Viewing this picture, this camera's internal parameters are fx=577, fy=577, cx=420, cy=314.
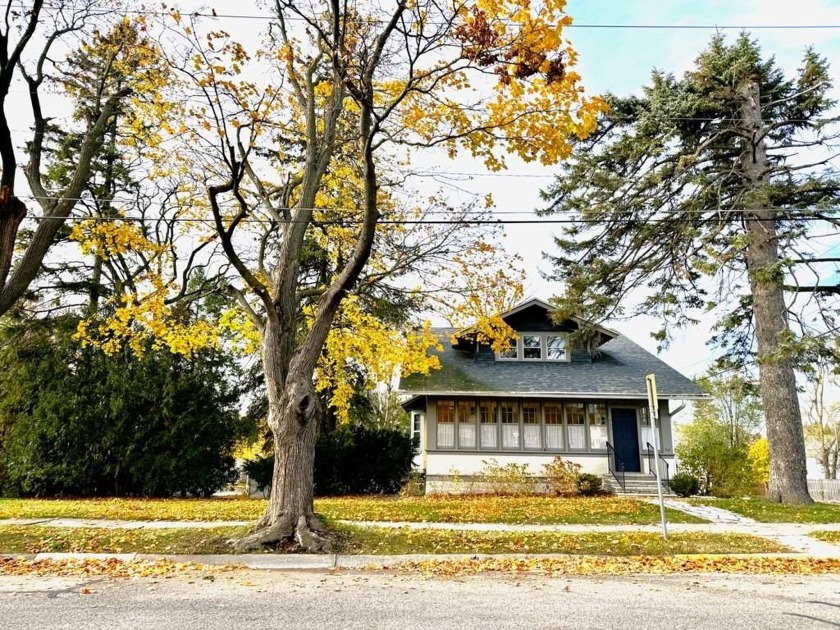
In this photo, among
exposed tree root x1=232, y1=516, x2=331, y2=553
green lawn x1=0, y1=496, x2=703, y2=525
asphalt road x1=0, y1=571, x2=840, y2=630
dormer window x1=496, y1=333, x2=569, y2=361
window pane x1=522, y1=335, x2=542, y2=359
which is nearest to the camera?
asphalt road x1=0, y1=571, x2=840, y2=630

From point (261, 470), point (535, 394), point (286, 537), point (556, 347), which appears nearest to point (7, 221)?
point (286, 537)

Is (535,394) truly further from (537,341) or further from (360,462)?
(360,462)

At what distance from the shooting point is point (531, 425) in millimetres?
19859

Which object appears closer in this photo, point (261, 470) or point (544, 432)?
point (544, 432)

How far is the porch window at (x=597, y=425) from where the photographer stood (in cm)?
1962

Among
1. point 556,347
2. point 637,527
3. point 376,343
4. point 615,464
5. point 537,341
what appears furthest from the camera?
point 537,341

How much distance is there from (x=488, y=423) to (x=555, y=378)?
2854 mm

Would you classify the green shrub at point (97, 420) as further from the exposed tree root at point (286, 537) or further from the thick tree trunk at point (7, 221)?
the exposed tree root at point (286, 537)

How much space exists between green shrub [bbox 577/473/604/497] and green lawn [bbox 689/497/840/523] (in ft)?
9.76

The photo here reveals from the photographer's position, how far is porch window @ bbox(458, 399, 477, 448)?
64.1 ft

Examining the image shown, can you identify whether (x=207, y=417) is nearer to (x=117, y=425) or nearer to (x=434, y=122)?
(x=117, y=425)

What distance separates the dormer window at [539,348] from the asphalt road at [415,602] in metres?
14.9

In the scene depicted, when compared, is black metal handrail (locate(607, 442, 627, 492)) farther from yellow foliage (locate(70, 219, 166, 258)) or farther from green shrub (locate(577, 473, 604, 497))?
→ yellow foliage (locate(70, 219, 166, 258))

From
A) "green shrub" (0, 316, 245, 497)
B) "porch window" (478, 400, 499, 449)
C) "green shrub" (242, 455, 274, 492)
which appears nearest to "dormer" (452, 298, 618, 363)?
"porch window" (478, 400, 499, 449)
